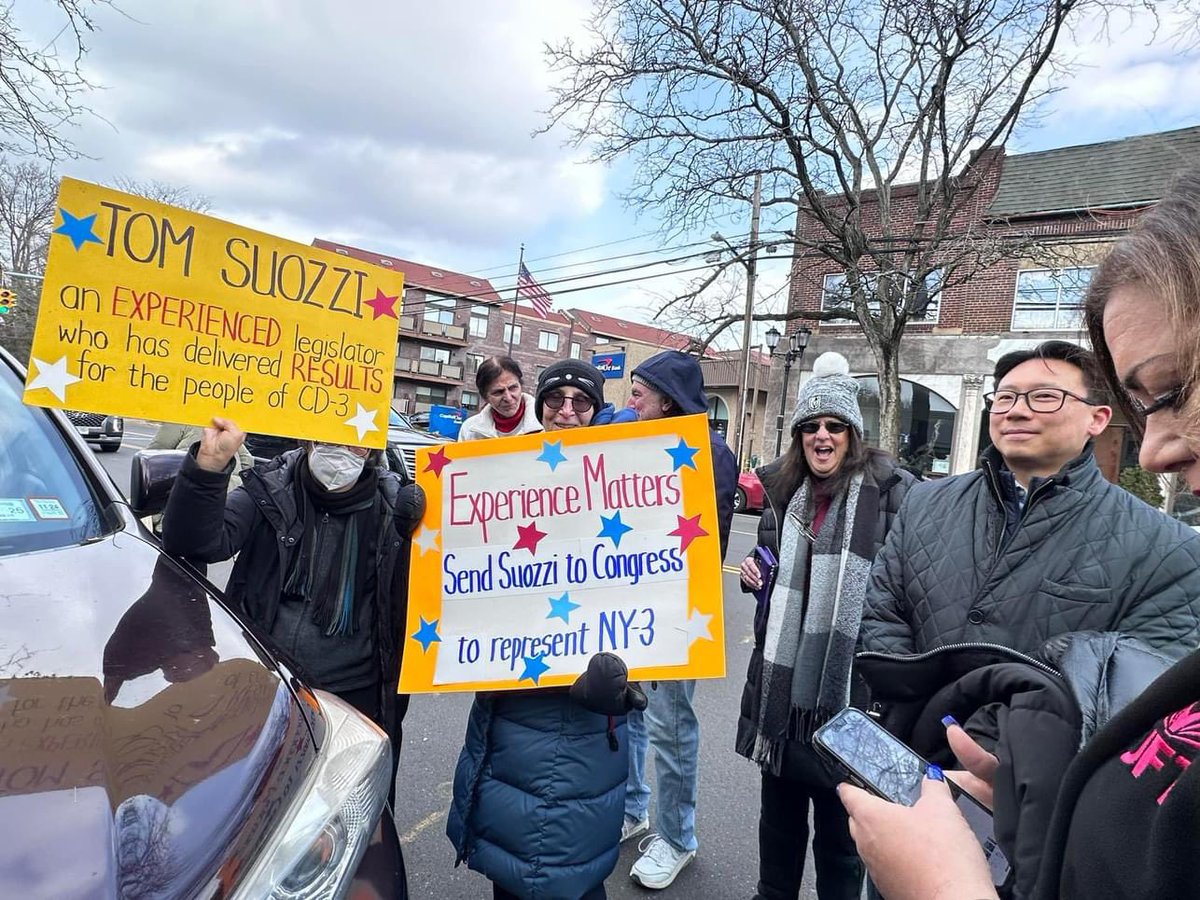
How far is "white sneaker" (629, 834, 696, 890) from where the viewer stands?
8.68ft

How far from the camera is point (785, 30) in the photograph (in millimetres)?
13469

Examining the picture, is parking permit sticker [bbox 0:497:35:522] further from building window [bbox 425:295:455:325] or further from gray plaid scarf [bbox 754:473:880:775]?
building window [bbox 425:295:455:325]

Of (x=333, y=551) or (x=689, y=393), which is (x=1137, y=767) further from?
(x=333, y=551)

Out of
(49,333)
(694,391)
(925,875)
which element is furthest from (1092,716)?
(49,333)

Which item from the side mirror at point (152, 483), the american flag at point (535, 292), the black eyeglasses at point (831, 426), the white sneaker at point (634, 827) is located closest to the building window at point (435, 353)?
the american flag at point (535, 292)

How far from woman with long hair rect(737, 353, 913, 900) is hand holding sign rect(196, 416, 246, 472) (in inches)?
71.8

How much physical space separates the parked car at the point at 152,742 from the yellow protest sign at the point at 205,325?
382mm

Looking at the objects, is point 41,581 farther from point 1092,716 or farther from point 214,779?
point 1092,716

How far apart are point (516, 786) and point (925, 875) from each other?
1.21 meters

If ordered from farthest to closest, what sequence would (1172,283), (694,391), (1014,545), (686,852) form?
(686,852)
(694,391)
(1014,545)
(1172,283)

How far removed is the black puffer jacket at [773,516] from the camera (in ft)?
7.47

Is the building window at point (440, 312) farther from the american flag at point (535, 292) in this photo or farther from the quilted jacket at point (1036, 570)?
the quilted jacket at point (1036, 570)

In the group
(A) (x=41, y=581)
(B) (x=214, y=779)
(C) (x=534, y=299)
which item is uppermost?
(C) (x=534, y=299)

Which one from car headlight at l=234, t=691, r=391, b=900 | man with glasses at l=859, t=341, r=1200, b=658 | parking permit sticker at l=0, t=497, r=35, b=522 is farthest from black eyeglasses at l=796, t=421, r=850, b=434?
parking permit sticker at l=0, t=497, r=35, b=522
